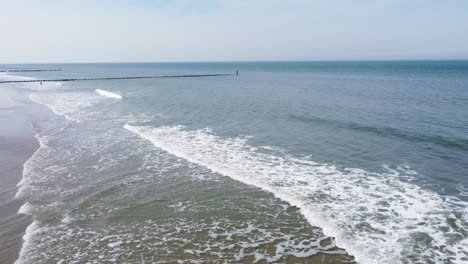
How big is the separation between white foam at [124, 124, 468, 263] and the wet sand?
8.33 metres

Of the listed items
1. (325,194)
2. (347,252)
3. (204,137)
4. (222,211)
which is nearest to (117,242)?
(222,211)

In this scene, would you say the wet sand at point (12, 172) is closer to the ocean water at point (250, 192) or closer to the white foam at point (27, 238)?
the white foam at point (27, 238)

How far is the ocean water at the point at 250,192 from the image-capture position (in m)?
10.1

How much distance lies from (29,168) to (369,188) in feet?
54.8

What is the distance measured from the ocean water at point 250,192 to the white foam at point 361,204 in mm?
60

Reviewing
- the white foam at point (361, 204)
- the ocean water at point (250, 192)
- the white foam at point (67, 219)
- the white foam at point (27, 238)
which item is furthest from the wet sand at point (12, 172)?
the white foam at point (361, 204)

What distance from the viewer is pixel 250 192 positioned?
14344 mm

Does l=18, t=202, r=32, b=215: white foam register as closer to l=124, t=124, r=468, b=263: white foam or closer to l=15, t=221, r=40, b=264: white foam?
l=15, t=221, r=40, b=264: white foam

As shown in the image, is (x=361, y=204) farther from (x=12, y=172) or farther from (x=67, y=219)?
(x=12, y=172)

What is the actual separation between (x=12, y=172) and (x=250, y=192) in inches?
473

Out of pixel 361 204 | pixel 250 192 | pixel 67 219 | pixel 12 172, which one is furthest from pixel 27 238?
pixel 361 204

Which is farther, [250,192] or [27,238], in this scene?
[250,192]

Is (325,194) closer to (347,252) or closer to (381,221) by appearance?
(381,221)

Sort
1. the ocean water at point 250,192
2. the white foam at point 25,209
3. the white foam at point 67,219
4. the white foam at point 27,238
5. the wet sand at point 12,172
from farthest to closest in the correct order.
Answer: the white foam at point 25,209
the white foam at point 67,219
the wet sand at point 12,172
the ocean water at point 250,192
the white foam at point 27,238
